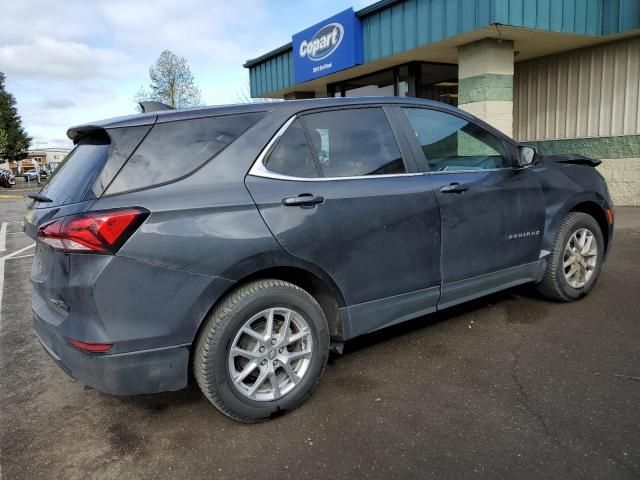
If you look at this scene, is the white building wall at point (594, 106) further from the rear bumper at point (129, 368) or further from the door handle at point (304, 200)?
the rear bumper at point (129, 368)

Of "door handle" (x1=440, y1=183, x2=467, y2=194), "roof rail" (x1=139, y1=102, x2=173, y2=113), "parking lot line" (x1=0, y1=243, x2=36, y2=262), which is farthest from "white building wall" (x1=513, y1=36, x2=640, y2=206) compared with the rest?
"parking lot line" (x1=0, y1=243, x2=36, y2=262)

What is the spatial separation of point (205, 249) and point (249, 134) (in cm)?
72

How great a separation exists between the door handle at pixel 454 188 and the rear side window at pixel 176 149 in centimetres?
138

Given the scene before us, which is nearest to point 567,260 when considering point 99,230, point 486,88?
point 99,230

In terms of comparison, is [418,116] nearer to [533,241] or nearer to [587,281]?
[533,241]

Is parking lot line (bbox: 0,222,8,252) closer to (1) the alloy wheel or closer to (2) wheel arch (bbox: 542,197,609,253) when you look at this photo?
(1) the alloy wheel

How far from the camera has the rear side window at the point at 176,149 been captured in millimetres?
2557

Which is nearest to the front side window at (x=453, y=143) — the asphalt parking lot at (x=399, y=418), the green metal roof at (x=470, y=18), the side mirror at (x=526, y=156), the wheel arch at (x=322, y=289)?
the side mirror at (x=526, y=156)

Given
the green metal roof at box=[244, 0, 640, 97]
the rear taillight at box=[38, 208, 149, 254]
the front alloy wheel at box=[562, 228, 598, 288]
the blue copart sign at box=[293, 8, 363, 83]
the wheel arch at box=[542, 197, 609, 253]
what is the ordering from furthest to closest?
the blue copart sign at box=[293, 8, 363, 83] → the green metal roof at box=[244, 0, 640, 97] → the front alloy wheel at box=[562, 228, 598, 288] → the wheel arch at box=[542, 197, 609, 253] → the rear taillight at box=[38, 208, 149, 254]

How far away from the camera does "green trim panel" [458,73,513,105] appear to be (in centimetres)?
898

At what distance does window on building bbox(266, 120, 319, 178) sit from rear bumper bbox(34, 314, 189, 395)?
3.57 feet

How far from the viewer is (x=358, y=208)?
305cm

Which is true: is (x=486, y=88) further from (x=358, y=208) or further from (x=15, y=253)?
(x=15, y=253)

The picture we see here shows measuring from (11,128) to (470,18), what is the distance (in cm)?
5730
